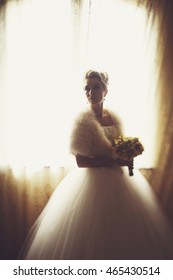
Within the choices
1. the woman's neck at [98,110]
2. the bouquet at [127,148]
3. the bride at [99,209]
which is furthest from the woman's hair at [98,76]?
the bouquet at [127,148]

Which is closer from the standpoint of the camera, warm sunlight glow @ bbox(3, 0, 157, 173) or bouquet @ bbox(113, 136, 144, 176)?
bouquet @ bbox(113, 136, 144, 176)

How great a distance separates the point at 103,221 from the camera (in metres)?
1.62

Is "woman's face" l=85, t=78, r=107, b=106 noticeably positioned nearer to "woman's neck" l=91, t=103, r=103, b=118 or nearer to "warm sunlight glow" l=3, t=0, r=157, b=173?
"woman's neck" l=91, t=103, r=103, b=118

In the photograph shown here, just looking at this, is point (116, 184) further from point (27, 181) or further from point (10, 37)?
point (10, 37)

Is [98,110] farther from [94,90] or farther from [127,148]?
[127,148]

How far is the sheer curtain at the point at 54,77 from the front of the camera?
223cm

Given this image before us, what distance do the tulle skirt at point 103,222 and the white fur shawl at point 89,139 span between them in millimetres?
131

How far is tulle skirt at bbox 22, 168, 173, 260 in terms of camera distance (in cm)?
156

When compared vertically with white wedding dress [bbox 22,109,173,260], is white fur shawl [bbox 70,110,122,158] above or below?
above

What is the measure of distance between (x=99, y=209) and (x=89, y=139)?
1.63ft

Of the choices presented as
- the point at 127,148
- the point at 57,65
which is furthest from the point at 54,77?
the point at 127,148

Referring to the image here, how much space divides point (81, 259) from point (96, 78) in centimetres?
119

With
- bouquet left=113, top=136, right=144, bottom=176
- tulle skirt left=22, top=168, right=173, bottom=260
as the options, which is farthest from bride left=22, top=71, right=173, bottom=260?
bouquet left=113, top=136, right=144, bottom=176

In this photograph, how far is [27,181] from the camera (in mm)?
2402
